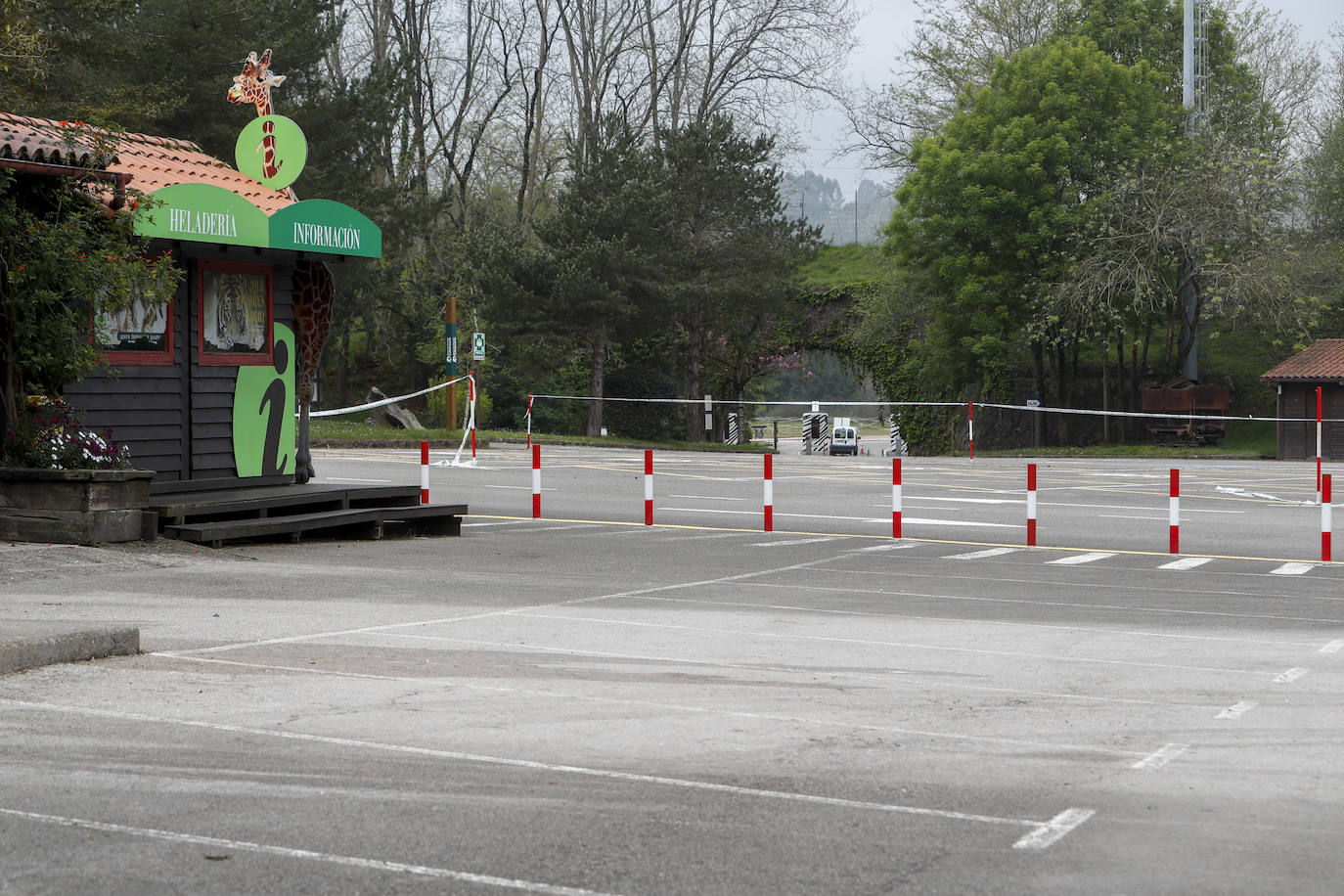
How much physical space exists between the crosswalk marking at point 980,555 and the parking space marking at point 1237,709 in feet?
24.2

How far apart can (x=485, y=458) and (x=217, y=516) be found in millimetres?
17317

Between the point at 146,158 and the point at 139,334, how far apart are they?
82.2 inches

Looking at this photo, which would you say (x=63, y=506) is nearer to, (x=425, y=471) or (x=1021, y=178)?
(x=425, y=471)

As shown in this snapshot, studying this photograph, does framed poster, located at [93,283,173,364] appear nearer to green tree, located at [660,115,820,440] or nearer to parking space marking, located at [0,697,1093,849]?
parking space marking, located at [0,697,1093,849]

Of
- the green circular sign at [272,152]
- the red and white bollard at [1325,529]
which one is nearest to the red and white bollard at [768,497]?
the red and white bollard at [1325,529]

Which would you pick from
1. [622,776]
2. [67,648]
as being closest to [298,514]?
[67,648]

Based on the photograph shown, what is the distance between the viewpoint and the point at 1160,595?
12.3m

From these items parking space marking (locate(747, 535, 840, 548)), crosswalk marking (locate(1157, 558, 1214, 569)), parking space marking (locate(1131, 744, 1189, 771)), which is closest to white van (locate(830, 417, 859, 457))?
parking space marking (locate(747, 535, 840, 548))

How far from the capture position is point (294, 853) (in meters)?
5.02

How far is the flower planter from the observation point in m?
13.1

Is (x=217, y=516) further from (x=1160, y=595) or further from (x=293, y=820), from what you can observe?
(x=293, y=820)

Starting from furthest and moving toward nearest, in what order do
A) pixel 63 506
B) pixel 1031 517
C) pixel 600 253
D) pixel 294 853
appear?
1. pixel 600 253
2. pixel 1031 517
3. pixel 63 506
4. pixel 294 853

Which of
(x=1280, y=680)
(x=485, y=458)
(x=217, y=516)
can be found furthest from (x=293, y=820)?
(x=485, y=458)

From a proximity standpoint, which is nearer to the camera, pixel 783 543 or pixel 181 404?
pixel 181 404
